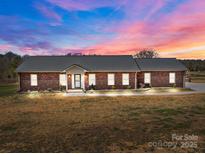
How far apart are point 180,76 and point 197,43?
1104cm

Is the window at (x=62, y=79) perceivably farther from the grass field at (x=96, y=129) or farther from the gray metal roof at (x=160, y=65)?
the grass field at (x=96, y=129)

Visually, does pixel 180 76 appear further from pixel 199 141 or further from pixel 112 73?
pixel 199 141

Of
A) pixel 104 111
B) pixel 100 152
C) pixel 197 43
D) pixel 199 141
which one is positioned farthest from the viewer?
pixel 197 43

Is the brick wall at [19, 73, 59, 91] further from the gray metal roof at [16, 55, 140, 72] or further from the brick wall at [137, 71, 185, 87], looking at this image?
the brick wall at [137, 71, 185, 87]

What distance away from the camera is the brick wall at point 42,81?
1050 inches

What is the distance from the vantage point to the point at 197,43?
3606cm

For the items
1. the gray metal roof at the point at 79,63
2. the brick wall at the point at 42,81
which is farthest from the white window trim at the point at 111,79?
the brick wall at the point at 42,81

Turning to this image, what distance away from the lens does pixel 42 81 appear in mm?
26797

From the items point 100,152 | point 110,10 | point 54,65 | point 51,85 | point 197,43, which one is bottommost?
point 100,152

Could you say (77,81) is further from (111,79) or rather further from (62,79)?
(111,79)

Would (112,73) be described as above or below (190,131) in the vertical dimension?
above

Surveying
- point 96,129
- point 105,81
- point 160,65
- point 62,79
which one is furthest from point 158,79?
point 96,129

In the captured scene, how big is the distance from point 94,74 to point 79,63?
12.4 feet

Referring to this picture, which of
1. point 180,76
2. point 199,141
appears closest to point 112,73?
point 180,76
